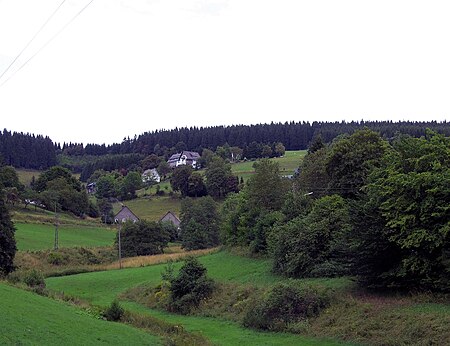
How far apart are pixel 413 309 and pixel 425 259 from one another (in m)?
2.46

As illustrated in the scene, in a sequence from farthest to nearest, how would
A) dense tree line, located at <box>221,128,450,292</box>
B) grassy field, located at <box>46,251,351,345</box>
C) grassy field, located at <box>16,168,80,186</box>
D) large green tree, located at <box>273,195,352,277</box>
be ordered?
grassy field, located at <box>16,168,80,186</box> < large green tree, located at <box>273,195,352,277</box> < grassy field, located at <box>46,251,351,345</box> < dense tree line, located at <box>221,128,450,292</box>

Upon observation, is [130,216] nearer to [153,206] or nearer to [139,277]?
[153,206]

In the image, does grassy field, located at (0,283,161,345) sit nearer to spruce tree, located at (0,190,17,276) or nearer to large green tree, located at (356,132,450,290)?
large green tree, located at (356,132,450,290)

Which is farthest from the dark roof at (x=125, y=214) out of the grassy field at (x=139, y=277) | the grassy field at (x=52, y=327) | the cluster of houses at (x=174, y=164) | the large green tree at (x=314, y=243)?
the grassy field at (x=52, y=327)

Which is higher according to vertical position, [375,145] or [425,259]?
[375,145]

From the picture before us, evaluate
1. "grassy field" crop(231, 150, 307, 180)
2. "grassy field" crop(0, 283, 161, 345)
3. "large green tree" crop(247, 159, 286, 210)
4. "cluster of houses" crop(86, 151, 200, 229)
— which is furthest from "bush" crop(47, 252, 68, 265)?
"grassy field" crop(231, 150, 307, 180)

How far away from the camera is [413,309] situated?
2419 centimetres

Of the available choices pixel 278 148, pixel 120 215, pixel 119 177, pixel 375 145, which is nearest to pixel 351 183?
pixel 375 145

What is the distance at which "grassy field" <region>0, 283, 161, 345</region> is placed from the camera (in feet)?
60.4

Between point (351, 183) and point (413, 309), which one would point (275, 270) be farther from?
point (413, 309)

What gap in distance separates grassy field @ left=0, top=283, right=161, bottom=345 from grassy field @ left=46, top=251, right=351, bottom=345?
17.5 ft

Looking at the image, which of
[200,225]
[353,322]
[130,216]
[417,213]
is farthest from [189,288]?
[130,216]

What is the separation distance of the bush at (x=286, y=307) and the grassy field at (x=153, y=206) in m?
78.6

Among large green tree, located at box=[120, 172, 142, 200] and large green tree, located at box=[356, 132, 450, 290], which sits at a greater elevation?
large green tree, located at box=[356, 132, 450, 290]
